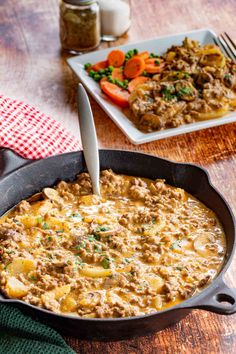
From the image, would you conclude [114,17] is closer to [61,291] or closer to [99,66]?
[99,66]

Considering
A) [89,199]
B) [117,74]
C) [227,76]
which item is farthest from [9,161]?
[227,76]

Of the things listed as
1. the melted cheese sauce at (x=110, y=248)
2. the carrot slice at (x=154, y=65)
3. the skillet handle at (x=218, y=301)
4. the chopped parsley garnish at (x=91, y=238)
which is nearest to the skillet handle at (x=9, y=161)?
the melted cheese sauce at (x=110, y=248)

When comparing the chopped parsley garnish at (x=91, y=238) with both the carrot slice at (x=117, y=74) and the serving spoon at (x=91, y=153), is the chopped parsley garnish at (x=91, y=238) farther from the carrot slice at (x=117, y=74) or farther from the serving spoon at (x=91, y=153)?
the carrot slice at (x=117, y=74)

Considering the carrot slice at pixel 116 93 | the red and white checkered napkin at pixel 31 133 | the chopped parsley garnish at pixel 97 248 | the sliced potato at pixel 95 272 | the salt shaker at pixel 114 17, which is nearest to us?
the sliced potato at pixel 95 272

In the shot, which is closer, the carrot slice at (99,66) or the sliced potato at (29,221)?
the sliced potato at (29,221)

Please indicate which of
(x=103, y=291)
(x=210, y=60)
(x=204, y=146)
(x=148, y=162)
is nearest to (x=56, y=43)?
(x=210, y=60)

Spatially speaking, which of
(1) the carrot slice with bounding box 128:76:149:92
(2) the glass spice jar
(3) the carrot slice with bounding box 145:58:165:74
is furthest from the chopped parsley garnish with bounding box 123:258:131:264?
(2) the glass spice jar

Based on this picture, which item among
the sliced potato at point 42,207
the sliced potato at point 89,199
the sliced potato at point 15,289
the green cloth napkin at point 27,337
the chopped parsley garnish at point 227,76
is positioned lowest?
the chopped parsley garnish at point 227,76

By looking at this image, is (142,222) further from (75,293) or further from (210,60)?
(210,60)
